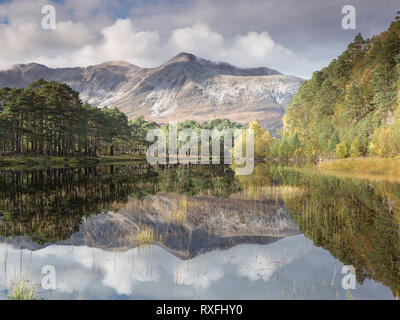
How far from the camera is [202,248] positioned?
11.8 meters

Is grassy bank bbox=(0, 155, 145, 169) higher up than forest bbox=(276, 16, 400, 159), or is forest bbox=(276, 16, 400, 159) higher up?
forest bbox=(276, 16, 400, 159)

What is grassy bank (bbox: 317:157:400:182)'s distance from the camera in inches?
1673

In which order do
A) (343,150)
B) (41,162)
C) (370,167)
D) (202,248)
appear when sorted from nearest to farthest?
1. (202,248)
2. (370,167)
3. (343,150)
4. (41,162)

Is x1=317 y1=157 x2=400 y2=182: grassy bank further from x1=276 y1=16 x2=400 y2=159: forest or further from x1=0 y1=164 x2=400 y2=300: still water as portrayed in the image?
x1=0 y1=164 x2=400 y2=300: still water

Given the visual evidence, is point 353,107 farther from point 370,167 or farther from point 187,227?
point 187,227

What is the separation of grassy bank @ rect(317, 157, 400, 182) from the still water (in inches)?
1006

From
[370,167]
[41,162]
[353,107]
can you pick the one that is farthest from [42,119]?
[353,107]

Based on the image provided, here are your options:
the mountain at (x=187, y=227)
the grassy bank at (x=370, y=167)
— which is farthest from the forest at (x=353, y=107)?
the mountain at (x=187, y=227)

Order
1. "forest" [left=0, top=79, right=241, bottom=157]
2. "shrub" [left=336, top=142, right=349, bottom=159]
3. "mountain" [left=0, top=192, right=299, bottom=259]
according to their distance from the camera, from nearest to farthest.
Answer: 1. "mountain" [left=0, top=192, right=299, bottom=259]
2. "shrub" [left=336, top=142, right=349, bottom=159]
3. "forest" [left=0, top=79, right=241, bottom=157]

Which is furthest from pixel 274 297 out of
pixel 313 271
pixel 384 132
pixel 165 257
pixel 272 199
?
pixel 384 132

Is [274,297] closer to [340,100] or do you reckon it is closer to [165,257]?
[165,257]

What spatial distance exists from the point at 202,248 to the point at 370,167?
49.5 m

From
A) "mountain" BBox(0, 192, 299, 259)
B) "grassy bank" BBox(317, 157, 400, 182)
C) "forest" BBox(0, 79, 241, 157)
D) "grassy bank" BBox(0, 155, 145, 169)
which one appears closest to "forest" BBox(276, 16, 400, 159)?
"grassy bank" BBox(317, 157, 400, 182)
